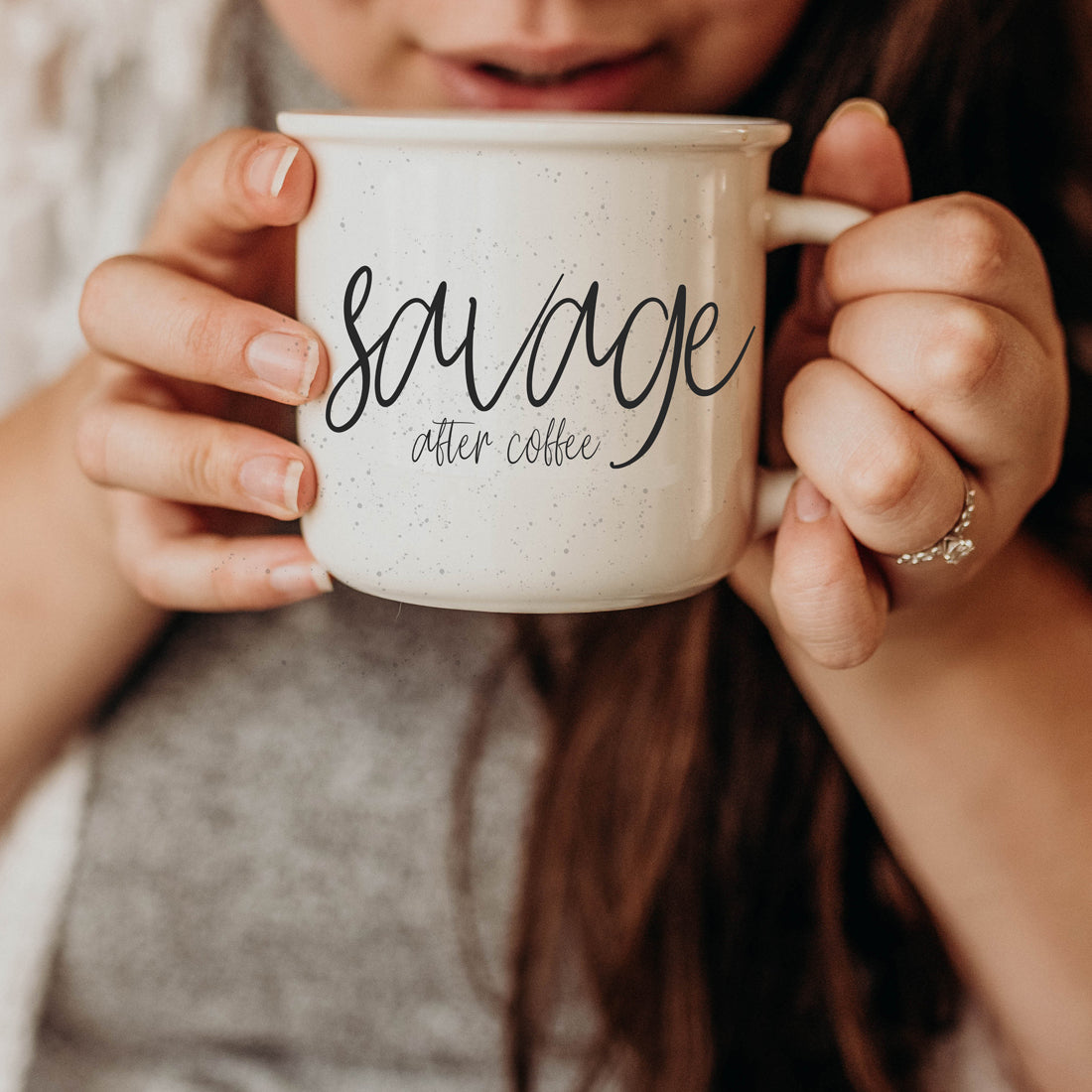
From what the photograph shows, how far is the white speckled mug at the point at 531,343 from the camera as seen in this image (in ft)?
1.56

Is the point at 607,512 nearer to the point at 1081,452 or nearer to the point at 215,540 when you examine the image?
the point at 215,540

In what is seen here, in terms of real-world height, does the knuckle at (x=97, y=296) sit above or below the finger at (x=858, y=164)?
below

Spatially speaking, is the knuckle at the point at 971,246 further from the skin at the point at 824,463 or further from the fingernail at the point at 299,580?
the fingernail at the point at 299,580

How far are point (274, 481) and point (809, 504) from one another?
0.29 metres

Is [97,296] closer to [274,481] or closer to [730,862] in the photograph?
[274,481]

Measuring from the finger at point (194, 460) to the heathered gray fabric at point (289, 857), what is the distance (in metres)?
0.41

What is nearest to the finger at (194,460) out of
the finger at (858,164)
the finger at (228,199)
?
the finger at (228,199)

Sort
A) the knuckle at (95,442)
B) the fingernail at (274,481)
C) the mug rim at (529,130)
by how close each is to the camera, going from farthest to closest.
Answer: the knuckle at (95,442) < the fingernail at (274,481) < the mug rim at (529,130)

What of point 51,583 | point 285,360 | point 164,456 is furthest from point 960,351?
point 51,583

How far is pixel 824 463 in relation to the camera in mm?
542

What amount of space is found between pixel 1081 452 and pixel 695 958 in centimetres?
59

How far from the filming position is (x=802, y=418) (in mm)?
559

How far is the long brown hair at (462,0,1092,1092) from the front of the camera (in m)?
0.95

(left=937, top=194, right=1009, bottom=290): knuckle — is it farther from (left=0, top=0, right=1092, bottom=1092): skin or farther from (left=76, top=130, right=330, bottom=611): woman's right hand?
(left=76, top=130, right=330, bottom=611): woman's right hand
